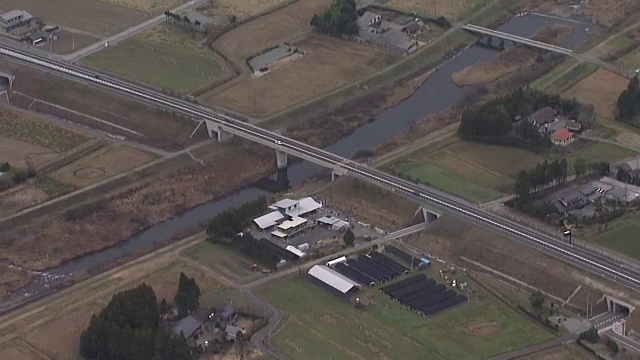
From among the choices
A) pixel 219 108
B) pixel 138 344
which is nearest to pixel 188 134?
pixel 219 108

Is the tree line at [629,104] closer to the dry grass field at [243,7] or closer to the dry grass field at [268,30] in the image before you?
the dry grass field at [268,30]

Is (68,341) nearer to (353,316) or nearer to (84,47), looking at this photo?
(353,316)

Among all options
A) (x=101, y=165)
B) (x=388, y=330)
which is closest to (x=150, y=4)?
(x=101, y=165)

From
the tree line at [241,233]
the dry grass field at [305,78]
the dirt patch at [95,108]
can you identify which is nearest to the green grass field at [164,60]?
the dry grass field at [305,78]

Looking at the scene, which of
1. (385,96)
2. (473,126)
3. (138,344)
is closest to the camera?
(138,344)

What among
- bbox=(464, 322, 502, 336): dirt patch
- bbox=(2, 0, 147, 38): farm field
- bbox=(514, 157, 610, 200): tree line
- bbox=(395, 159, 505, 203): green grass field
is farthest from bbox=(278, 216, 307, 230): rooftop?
bbox=(2, 0, 147, 38): farm field

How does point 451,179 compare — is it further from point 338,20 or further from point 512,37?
point 512,37
